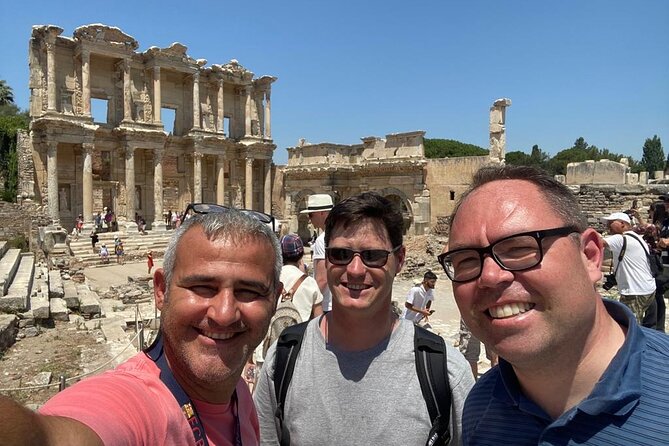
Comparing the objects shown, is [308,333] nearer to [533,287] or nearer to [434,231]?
[533,287]

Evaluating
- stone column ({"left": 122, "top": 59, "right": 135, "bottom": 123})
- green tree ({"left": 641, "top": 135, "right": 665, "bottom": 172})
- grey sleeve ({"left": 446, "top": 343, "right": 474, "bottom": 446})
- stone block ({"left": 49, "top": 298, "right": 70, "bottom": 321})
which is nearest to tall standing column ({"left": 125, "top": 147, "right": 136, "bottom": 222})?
stone column ({"left": 122, "top": 59, "right": 135, "bottom": 123})

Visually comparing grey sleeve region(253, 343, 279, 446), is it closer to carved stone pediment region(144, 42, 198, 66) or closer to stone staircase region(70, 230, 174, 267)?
stone staircase region(70, 230, 174, 267)

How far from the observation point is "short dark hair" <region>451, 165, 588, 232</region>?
1.52 m

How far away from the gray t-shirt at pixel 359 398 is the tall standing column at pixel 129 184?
2621 cm

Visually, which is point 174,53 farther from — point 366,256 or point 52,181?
point 366,256

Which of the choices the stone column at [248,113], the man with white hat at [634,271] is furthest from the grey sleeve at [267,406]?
the stone column at [248,113]

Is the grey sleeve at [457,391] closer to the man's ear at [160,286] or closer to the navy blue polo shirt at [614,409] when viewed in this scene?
the navy blue polo shirt at [614,409]

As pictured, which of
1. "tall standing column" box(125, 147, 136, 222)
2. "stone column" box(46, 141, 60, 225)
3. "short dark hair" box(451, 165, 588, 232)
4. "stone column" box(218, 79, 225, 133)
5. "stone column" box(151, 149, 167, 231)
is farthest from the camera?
"stone column" box(218, 79, 225, 133)

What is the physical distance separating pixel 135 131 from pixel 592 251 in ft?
91.3

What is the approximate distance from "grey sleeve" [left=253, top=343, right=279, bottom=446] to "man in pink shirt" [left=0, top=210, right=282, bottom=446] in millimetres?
328

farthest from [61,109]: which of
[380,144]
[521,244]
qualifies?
[521,244]

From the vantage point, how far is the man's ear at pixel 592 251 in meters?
1.52

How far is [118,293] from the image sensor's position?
1555 cm

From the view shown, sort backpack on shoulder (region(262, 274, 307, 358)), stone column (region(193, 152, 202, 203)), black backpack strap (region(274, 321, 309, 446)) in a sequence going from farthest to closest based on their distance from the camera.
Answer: stone column (region(193, 152, 202, 203)), backpack on shoulder (region(262, 274, 307, 358)), black backpack strap (region(274, 321, 309, 446))
